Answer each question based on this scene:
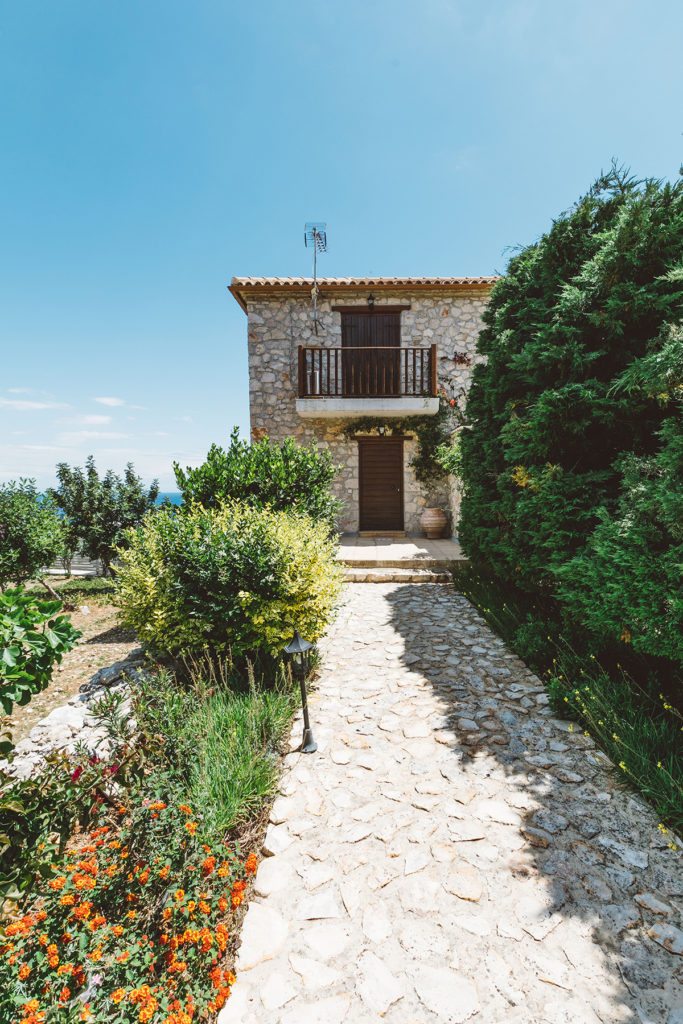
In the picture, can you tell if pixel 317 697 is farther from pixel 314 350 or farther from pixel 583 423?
pixel 314 350

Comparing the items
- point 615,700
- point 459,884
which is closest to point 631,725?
point 615,700

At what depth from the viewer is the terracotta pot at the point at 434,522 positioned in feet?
33.1

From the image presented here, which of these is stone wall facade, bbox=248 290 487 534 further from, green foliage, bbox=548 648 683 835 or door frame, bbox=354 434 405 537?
green foliage, bbox=548 648 683 835

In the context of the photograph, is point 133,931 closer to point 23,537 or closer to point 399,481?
point 23,537

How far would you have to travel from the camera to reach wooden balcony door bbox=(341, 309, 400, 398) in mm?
10156

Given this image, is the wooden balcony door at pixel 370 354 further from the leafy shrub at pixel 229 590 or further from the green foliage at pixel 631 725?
the green foliage at pixel 631 725

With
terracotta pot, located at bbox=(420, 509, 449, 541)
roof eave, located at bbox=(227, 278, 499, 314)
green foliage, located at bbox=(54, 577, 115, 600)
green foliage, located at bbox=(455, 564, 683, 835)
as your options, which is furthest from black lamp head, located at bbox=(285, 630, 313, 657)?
roof eave, located at bbox=(227, 278, 499, 314)

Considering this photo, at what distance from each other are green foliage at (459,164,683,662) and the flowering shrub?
9.20ft

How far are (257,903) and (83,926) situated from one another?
75 cm

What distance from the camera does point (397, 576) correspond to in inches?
289

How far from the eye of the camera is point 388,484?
10.8 metres

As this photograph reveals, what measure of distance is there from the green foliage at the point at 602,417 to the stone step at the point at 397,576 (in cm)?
259

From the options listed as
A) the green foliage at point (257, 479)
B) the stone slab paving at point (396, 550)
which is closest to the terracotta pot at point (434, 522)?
the stone slab paving at point (396, 550)

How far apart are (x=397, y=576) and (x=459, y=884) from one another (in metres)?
5.33
